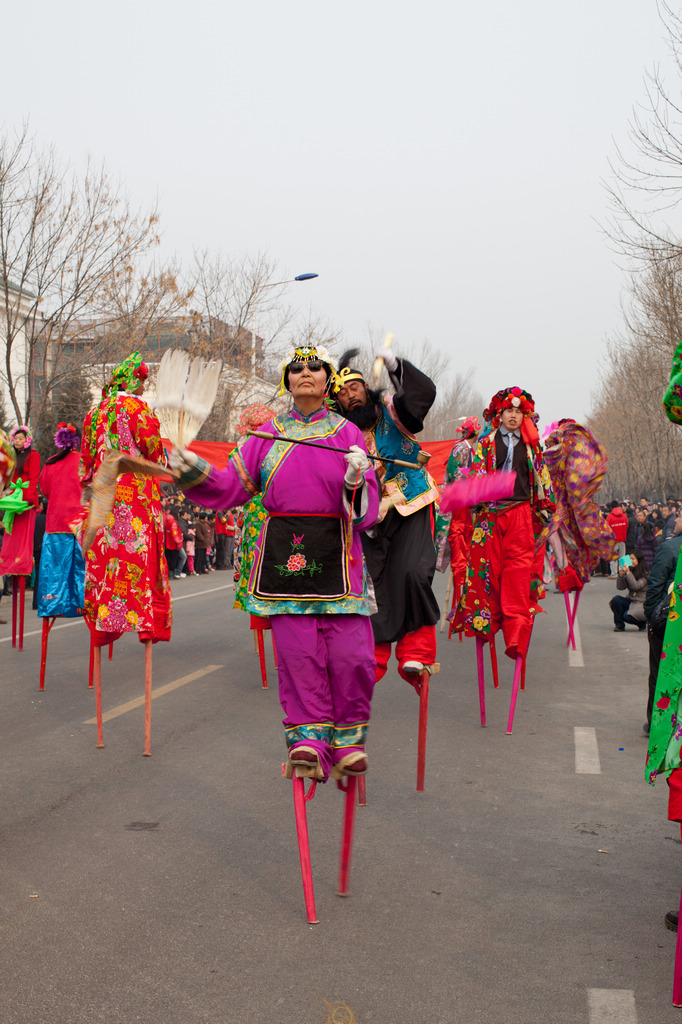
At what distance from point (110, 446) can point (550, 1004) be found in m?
4.58

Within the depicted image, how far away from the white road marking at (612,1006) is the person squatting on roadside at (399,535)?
266 cm

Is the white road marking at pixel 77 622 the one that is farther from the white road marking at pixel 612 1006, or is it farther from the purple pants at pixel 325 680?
the white road marking at pixel 612 1006

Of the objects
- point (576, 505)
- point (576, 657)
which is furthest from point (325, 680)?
point (576, 657)

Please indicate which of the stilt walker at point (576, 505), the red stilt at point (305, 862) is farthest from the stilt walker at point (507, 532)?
the red stilt at point (305, 862)

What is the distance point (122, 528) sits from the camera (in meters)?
6.92

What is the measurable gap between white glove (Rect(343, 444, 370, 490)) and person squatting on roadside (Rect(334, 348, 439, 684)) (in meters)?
1.70

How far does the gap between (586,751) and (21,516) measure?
A: 693 centimetres

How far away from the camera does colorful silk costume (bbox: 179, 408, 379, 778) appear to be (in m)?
4.38

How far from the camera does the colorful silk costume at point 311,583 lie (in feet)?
14.4

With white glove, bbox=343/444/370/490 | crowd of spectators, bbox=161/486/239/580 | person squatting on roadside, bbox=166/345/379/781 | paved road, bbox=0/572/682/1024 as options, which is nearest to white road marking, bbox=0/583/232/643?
crowd of spectators, bbox=161/486/239/580

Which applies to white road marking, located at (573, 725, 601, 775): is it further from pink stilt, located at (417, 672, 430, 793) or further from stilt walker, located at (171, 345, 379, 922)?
stilt walker, located at (171, 345, 379, 922)

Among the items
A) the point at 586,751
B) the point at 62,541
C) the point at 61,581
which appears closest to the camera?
the point at 586,751

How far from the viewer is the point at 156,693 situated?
8891 millimetres

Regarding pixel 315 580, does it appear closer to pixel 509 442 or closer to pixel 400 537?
pixel 400 537
